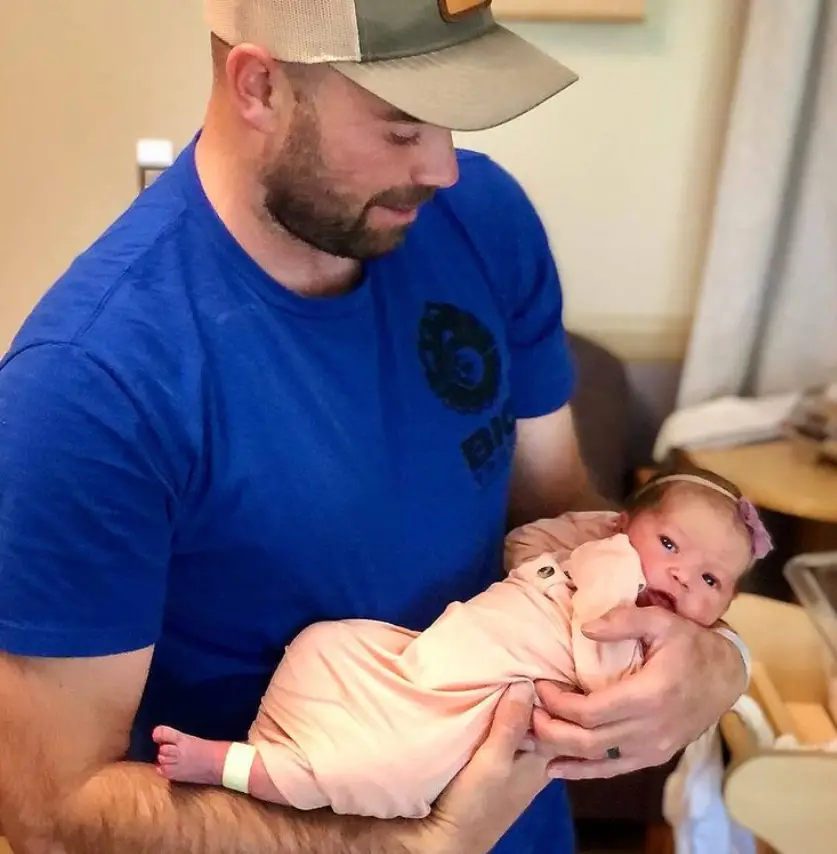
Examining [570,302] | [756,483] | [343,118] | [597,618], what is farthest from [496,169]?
[570,302]

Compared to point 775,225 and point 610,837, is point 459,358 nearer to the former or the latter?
point 775,225

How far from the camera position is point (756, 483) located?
5.55ft

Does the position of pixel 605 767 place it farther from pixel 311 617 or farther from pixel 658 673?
pixel 311 617

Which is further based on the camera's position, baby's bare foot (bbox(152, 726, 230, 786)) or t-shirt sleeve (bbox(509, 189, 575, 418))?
t-shirt sleeve (bbox(509, 189, 575, 418))

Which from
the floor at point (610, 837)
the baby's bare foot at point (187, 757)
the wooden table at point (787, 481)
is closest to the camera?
the baby's bare foot at point (187, 757)

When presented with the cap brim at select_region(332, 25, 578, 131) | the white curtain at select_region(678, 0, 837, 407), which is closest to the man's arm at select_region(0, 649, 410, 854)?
the cap brim at select_region(332, 25, 578, 131)

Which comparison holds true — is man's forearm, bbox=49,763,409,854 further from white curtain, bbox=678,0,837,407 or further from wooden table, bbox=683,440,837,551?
white curtain, bbox=678,0,837,407

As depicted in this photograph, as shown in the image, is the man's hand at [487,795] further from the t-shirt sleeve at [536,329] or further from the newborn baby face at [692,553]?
the t-shirt sleeve at [536,329]

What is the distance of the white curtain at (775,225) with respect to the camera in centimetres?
173

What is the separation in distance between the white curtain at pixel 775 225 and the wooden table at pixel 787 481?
7.8 inches

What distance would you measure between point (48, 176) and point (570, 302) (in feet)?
3.63

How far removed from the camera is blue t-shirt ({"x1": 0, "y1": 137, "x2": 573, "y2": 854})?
2.17ft

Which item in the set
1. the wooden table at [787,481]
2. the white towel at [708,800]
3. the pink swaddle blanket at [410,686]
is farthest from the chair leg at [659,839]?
the pink swaddle blanket at [410,686]

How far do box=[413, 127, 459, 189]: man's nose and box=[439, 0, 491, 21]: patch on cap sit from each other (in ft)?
0.28
